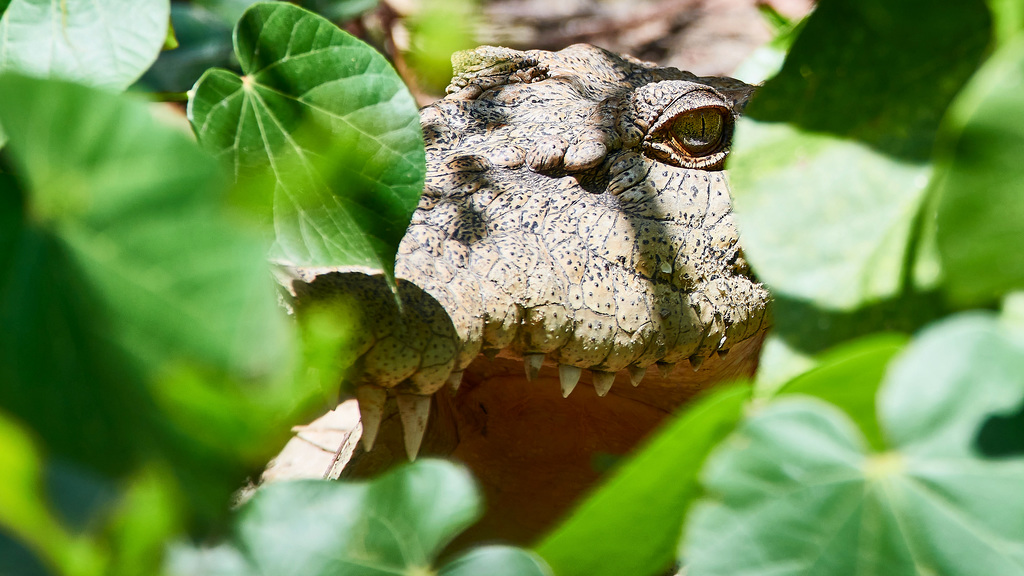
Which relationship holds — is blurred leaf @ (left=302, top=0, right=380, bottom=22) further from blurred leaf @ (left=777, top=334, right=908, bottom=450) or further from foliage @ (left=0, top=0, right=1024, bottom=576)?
blurred leaf @ (left=777, top=334, right=908, bottom=450)

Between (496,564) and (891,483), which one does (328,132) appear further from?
(891,483)

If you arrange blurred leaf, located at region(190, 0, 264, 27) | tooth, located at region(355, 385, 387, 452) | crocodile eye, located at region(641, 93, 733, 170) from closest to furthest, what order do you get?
tooth, located at region(355, 385, 387, 452), crocodile eye, located at region(641, 93, 733, 170), blurred leaf, located at region(190, 0, 264, 27)

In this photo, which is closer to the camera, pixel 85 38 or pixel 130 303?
pixel 130 303

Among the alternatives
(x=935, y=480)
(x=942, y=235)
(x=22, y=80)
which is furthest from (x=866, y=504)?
(x=22, y=80)

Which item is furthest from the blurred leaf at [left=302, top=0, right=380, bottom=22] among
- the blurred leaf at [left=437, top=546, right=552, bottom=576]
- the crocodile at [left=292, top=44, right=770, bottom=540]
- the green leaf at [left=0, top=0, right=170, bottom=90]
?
the blurred leaf at [left=437, top=546, right=552, bottom=576]

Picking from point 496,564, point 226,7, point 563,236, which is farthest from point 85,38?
point 226,7

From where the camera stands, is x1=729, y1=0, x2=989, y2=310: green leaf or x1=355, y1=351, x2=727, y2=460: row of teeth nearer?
x1=729, y1=0, x2=989, y2=310: green leaf

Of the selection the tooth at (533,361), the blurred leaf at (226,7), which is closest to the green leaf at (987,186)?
the tooth at (533,361)
